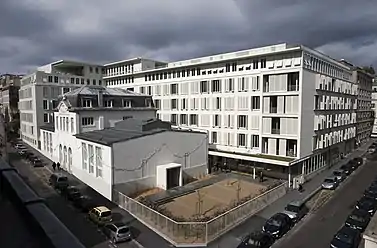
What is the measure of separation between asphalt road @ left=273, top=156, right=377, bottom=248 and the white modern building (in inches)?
522

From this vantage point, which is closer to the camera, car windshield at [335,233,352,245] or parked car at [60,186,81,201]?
car windshield at [335,233,352,245]

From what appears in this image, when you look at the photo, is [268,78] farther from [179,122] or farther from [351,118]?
[351,118]

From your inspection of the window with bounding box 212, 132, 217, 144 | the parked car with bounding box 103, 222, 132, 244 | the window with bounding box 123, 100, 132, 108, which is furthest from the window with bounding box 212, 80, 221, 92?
the parked car with bounding box 103, 222, 132, 244

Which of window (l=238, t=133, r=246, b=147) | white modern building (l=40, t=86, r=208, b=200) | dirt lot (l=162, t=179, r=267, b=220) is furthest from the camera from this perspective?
window (l=238, t=133, r=246, b=147)

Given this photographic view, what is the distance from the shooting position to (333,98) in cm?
4141

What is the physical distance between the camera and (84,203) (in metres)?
24.6

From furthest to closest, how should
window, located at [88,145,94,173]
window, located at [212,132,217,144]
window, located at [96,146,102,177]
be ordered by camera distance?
window, located at [212,132,217,144]
window, located at [88,145,94,173]
window, located at [96,146,102,177]

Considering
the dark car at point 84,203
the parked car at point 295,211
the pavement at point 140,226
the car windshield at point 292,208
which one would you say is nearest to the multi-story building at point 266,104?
the pavement at point 140,226

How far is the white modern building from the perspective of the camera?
27328 millimetres

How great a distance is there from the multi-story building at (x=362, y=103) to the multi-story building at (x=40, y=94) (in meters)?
54.6

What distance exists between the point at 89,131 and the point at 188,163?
1323 cm

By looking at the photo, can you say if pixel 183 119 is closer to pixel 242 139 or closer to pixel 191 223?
pixel 242 139

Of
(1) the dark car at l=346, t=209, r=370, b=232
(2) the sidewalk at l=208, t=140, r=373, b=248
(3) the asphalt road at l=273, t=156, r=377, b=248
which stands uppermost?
(1) the dark car at l=346, t=209, r=370, b=232

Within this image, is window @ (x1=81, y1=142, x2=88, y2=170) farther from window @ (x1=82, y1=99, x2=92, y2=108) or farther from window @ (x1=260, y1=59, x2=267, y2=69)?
window @ (x1=260, y1=59, x2=267, y2=69)
